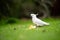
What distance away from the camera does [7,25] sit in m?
1.93

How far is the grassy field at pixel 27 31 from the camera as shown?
1.78 m

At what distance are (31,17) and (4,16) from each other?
0.81ft

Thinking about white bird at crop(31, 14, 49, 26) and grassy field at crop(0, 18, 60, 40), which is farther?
white bird at crop(31, 14, 49, 26)

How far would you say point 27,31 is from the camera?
1.85 metres

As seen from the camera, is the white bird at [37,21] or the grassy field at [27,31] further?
the white bird at [37,21]

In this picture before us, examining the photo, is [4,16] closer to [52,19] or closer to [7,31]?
[7,31]

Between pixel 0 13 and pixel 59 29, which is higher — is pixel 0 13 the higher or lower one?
the higher one

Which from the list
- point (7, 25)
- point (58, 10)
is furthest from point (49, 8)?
point (7, 25)

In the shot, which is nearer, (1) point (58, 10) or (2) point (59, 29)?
(2) point (59, 29)

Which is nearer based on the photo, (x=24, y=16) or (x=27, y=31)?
(x=27, y=31)

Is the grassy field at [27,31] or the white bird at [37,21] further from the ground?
the white bird at [37,21]

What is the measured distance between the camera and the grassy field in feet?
5.85

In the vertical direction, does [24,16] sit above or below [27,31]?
above

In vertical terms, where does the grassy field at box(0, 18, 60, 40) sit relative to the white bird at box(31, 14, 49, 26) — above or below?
below
